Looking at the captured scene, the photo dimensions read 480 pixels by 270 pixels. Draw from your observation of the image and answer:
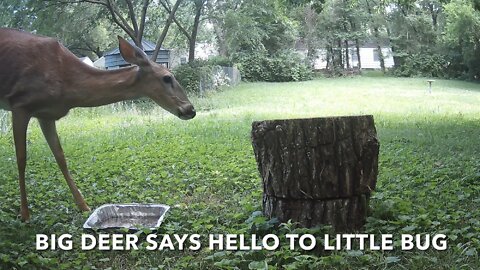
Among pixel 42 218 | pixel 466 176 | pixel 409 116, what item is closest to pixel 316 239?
pixel 42 218

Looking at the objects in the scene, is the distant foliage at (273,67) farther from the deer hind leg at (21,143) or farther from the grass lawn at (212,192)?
the deer hind leg at (21,143)

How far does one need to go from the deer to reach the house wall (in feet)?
83.3

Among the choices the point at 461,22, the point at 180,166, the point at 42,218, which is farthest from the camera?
the point at 461,22

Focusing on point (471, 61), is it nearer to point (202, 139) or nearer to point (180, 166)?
point (202, 139)

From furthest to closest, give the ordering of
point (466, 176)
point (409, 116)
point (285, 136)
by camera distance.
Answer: point (409, 116) < point (466, 176) < point (285, 136)

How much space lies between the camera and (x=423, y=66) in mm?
27422

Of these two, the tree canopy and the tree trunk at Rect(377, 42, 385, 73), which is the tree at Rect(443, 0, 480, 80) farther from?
the tree trunk at Rect(377, 42, 385, 73)

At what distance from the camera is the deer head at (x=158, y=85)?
11.1 feet

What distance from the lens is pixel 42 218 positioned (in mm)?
3375

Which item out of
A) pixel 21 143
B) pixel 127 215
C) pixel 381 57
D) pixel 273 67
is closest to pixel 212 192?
pixel 127 215

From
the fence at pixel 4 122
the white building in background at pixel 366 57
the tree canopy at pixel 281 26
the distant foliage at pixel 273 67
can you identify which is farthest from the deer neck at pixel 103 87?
the white building in background at pixel 366 57

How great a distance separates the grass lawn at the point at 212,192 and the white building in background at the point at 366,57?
A: 807 inches

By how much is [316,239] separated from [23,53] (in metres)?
2.10

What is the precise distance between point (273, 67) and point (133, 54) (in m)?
21.3
